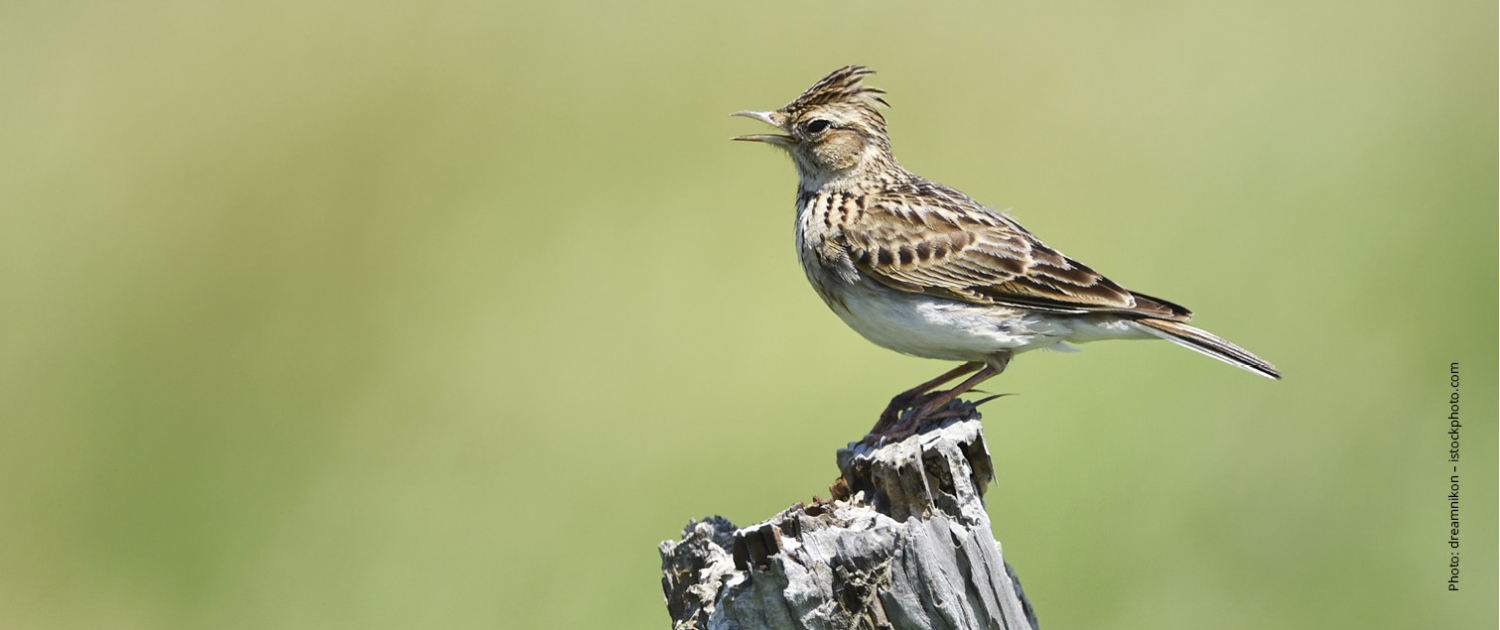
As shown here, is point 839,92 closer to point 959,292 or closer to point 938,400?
point 959,292

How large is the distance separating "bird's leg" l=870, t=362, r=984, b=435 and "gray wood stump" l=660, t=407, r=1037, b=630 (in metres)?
1.04

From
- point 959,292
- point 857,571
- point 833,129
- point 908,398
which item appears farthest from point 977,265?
point 857,571

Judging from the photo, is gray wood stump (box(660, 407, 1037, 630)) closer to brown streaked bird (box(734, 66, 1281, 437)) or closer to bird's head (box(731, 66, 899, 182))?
brown streaked bird (box(734, 66, 1281, 437))

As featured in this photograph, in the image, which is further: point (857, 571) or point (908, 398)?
point (908, 398)

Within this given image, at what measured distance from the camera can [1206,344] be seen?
6.53 metres

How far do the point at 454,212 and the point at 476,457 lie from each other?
3.17 m

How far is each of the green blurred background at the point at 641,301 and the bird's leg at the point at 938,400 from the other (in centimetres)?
377

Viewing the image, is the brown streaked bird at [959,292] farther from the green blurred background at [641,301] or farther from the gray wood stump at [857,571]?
the green blurred background at [641,301]

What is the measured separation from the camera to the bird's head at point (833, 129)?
7.92 meters

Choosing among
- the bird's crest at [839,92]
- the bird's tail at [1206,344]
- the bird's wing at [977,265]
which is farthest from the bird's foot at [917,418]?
the bird's crest at [839,92]

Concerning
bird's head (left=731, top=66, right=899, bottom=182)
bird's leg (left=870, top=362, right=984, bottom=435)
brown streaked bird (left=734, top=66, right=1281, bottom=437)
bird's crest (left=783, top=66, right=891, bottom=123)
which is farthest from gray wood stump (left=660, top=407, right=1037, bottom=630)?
bird's crest (left=783, top=66, right=891, bottom=123)

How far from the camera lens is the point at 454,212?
560 inches

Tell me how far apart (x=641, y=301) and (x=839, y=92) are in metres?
5.95

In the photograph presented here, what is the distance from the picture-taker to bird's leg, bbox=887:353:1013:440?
5.82 m
